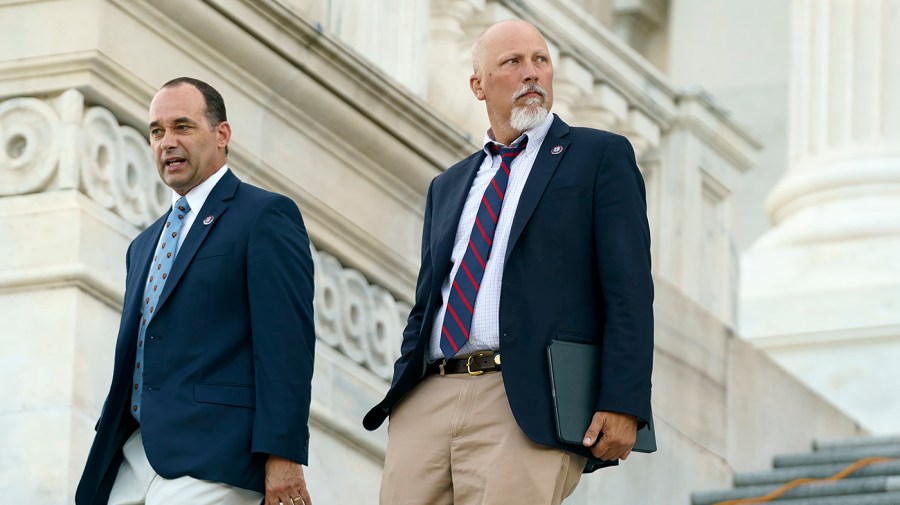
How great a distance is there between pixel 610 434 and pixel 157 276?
123 centimetres

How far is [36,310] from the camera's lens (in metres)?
6.24

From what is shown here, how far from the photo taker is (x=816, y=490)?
906 centimetres

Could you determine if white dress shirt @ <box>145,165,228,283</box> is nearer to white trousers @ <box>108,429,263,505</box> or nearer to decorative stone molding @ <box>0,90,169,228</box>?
white trousers @ <box>108,429,263,505</box>

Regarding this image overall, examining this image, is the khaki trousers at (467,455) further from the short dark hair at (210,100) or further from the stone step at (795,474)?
the stone step at (795,474)

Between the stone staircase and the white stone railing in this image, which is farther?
the stone staircase

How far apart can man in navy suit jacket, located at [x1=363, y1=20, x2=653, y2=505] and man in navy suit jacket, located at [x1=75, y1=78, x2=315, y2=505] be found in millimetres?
307

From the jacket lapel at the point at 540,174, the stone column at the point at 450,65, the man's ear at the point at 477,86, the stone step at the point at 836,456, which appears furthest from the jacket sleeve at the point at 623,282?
the stone step at the point at 836,456

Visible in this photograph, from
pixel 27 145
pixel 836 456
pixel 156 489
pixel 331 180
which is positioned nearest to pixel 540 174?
pixel 156 489

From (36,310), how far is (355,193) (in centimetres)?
164

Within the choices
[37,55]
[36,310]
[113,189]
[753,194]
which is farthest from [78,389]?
[753,194]

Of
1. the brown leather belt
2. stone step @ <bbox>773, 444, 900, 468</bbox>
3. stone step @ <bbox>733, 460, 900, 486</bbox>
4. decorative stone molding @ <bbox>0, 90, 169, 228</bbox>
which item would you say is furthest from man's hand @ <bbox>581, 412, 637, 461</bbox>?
stone step @ <bbox>773, 444, 900, 468</bbox>

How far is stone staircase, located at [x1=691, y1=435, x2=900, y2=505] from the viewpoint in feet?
28.9

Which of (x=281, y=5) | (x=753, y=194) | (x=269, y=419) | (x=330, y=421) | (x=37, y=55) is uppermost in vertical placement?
(x=753, y=194)

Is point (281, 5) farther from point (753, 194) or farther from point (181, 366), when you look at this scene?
point (753, 194)
